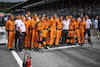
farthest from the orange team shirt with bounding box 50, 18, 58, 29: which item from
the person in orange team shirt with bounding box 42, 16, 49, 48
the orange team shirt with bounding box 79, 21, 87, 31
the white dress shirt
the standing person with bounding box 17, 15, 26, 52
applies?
the standing person with bounding box 17, 15, 26, 52

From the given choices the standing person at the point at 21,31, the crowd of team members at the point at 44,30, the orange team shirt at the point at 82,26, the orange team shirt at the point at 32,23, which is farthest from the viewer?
the orange team shirt at the point at 82,26

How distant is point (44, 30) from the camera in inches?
441

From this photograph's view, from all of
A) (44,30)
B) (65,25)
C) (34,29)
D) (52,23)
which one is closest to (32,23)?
(34,29)

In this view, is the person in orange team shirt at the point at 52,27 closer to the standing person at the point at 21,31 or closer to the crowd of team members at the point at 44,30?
the crowd of team members at the point at 44,30

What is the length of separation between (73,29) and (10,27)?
452cm

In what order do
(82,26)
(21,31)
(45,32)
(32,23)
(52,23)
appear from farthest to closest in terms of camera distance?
(82,26)
(45,32)
(52,23)
(32,23)
(21,31)

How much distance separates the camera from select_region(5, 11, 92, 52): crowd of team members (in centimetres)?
963

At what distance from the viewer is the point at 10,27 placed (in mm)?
9812

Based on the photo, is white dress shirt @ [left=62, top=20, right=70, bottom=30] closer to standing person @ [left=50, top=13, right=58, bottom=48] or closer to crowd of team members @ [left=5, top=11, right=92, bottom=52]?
crowd of team members @ [left=5, top=11, right=92, bottom=52]

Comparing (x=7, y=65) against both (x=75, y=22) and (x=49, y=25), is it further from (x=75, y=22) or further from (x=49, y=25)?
(x=75, y=22)

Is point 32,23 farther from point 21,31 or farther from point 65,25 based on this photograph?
point 65,25

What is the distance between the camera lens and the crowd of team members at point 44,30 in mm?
9633

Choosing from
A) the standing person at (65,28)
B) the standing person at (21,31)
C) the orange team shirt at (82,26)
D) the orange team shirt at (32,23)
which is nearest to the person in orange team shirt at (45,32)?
the standing person at (65,28)

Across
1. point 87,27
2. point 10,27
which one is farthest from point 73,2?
point 10,27
